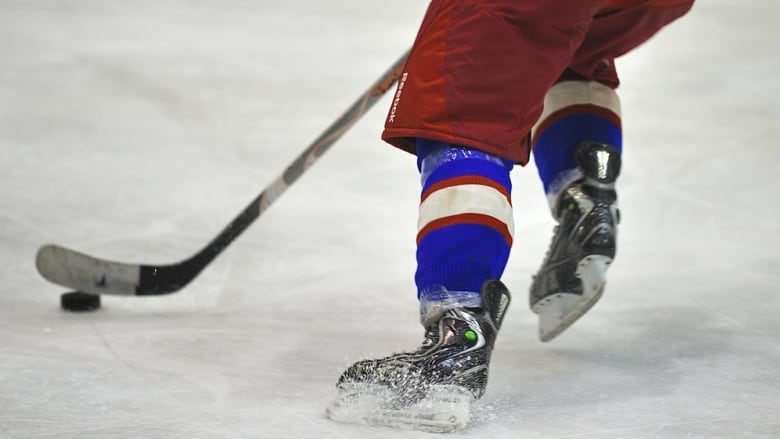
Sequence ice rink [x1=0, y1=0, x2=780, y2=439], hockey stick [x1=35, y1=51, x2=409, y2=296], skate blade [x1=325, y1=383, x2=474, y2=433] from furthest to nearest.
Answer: hockey stick [x1=35, y1=51, x2=409, y2=296]
ice rink [x1=0, y1=0, x2=780, y2=439]
skate blade [x1=325, y1=383, x2=474, y2=433]

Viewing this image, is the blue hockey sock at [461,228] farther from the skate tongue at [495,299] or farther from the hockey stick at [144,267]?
the hockey stick at [144,267]

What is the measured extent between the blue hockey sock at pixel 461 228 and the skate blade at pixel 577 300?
0.32 metres

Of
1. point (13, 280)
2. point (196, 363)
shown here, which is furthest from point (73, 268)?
point (196, 363)

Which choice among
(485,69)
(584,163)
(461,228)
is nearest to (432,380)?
(461,228)

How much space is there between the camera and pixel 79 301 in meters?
2.30

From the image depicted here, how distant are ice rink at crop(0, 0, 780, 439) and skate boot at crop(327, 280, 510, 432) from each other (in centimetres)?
3

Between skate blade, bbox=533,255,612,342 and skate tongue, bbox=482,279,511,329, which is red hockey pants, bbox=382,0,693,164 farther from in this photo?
skate blade, bbox=533,255,612,342

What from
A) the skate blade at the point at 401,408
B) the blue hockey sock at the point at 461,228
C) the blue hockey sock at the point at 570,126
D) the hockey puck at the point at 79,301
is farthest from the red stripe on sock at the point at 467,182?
the hockey puck at the point at 79,301

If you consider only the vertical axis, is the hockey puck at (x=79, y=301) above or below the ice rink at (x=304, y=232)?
below

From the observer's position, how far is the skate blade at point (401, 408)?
154 centimetres

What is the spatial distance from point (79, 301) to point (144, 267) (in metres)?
0.14

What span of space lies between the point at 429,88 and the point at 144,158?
1845 mm

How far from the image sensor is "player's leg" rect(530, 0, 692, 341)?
1.93m

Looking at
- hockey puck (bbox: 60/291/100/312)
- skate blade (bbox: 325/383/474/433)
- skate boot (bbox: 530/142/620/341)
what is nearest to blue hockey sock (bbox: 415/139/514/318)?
skate blade (bbox: 325/383/474/433)
